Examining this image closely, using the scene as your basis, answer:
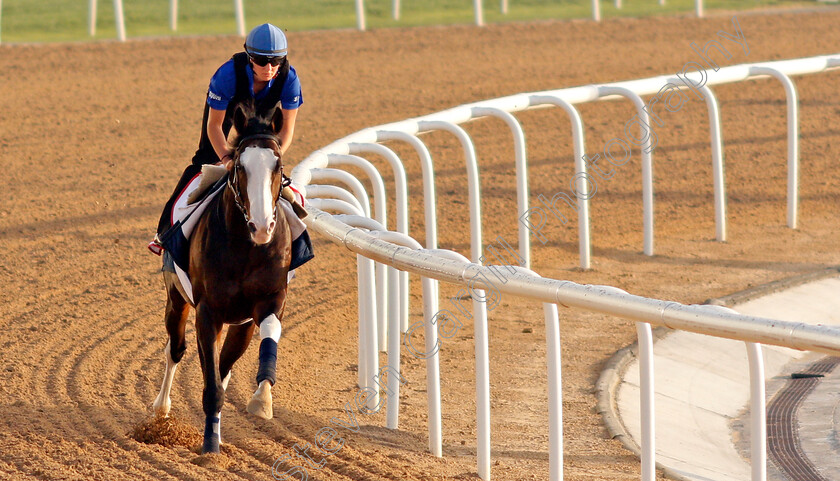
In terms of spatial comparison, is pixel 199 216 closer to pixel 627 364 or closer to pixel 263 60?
pixel 263 60

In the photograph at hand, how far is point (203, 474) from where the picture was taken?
15.5 feet

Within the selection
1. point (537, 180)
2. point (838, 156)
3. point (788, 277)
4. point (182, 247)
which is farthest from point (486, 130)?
point (182, 247)

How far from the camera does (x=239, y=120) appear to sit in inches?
193

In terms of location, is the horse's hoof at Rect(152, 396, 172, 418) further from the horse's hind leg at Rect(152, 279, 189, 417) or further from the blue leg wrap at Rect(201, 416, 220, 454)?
the blue leg wrap at Rect(201, 416, 220, 454)

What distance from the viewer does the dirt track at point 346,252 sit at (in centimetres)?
542

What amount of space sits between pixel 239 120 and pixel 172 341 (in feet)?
4.81

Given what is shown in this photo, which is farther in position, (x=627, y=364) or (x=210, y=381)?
(x=627, y=364)

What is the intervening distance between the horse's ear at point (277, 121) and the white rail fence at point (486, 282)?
2.12 feet

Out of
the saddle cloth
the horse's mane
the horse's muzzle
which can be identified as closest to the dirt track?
the saddle cloth

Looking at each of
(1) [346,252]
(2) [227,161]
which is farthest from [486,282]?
(1) [346,252]

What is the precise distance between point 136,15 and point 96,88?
16.2ft

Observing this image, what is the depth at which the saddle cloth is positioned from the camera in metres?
5.21

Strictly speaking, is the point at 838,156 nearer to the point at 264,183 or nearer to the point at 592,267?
the point at 592,267

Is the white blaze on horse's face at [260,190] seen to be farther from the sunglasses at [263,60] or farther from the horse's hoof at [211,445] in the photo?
the horse's hoof at [211,445]
